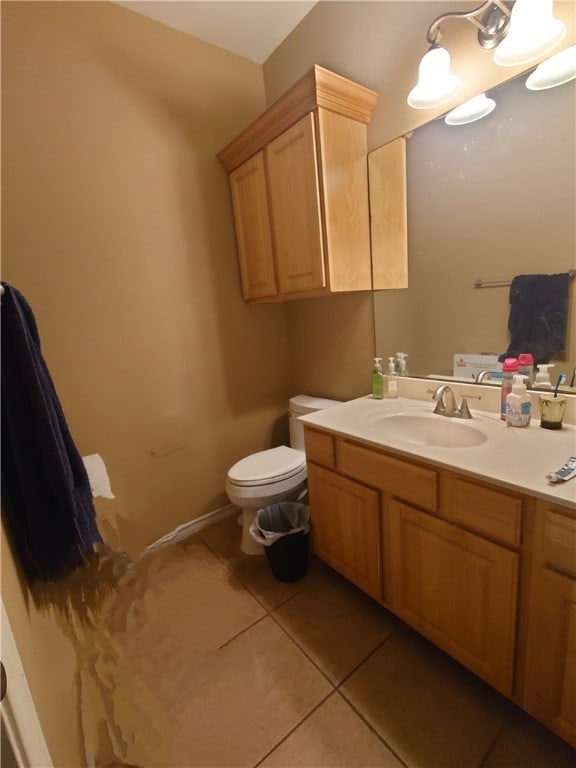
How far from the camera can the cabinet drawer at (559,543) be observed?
79cm

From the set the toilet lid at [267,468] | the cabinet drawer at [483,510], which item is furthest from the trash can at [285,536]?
A: the cabinet drawer at [483,510]

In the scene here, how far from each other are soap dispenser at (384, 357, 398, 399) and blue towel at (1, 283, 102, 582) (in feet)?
4.44

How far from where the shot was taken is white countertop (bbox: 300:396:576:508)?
0.86 metres

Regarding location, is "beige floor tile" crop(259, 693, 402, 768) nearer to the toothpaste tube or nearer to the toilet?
the toilet

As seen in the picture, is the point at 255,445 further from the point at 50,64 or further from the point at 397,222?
the point at 50,64

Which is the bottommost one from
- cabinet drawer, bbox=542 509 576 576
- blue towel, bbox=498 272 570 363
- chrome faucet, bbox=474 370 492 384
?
cabinet drawer, bbox=542 509 576 576

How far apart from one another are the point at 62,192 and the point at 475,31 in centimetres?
173

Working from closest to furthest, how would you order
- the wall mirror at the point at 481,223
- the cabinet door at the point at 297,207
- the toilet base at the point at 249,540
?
the wall mirror at the point at 481,223 → the cabinet door at the point at 297,207 → the toilet base at the point at 249,540

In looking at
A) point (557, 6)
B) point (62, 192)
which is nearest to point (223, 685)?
point (62, 192)

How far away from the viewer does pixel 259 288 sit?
6.48ft

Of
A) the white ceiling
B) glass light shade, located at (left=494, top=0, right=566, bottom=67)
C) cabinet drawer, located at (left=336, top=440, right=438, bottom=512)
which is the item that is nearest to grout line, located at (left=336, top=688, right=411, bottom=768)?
cabinet drawer, located at (left=336, top=440, right=438, bottom=512)

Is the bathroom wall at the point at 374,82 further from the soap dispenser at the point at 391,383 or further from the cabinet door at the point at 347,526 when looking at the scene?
the cabinet door at the point at 347,526

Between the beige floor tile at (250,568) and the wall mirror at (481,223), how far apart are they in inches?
46.7

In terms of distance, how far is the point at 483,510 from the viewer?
948 mm
